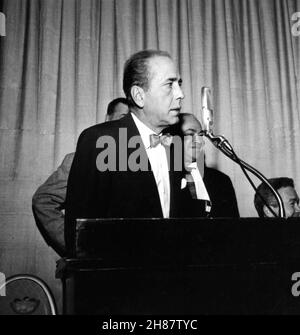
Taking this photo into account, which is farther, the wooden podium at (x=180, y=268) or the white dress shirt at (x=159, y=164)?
the white dress shirt at (x=159, y=164)

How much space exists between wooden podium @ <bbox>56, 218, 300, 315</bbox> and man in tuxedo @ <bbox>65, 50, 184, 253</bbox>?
0.49 feet

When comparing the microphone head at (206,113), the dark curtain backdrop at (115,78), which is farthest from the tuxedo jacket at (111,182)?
the dark curtain backdrop at (115,78)

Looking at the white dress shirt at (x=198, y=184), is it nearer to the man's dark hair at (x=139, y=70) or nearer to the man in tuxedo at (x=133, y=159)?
the man in tuxedo at (x=133, y=159)

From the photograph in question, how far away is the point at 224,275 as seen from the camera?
973 mm

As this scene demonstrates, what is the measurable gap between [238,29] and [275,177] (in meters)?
1.18

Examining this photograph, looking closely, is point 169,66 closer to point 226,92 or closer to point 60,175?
point 60,175

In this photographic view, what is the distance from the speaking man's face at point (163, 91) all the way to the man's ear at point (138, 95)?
35mm

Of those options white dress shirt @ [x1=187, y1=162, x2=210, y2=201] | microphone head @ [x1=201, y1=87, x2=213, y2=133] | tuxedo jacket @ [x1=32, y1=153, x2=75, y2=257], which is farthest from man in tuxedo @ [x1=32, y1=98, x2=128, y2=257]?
microphone head @ [x1=201, y1=87, x2=213, y2=133]

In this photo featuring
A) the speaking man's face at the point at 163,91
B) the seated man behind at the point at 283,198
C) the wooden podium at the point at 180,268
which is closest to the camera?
the wooden podium at the point at 180,268

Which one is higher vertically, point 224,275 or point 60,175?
point 60,175

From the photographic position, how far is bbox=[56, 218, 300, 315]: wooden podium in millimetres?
926

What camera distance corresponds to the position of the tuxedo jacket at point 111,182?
1.31m

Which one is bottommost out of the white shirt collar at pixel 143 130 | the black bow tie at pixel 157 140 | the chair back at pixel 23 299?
the chair back at pixel 23 299
